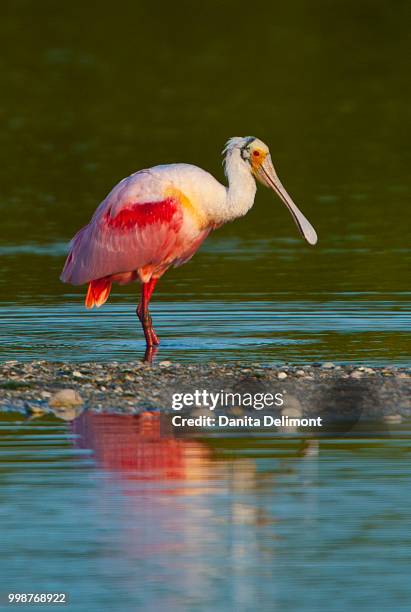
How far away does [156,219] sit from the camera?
15.9m

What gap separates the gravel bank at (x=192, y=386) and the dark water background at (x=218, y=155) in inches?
34.3

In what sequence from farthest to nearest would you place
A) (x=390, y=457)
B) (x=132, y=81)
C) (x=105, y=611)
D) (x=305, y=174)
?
(x=132, y=81) → (x=305, y=174) → (x=390, y=457) → (x=105, y=611)

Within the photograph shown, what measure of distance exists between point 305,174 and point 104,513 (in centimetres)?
1996

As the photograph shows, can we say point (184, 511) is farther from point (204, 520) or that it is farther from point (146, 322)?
point (146, 322)

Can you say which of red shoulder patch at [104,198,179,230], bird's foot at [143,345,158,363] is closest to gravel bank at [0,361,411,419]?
bird's foot at [143,345,158,363]

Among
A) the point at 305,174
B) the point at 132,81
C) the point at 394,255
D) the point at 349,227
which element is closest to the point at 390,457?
the point at 394,255

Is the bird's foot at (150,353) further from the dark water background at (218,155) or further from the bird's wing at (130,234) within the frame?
the bird's wing at (130,234)

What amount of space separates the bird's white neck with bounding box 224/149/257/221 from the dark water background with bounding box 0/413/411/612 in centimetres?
461

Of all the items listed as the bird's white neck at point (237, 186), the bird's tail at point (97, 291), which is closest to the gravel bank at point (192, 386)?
the bird's white neck at point (237, 186)

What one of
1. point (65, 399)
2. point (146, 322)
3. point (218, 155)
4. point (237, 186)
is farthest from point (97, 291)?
point (218, 155)

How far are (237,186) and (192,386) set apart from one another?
11.2ft

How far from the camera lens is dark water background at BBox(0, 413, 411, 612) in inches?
320

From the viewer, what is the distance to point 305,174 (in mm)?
28969

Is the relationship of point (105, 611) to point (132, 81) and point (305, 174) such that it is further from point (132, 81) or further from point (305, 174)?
point (132, 81)
